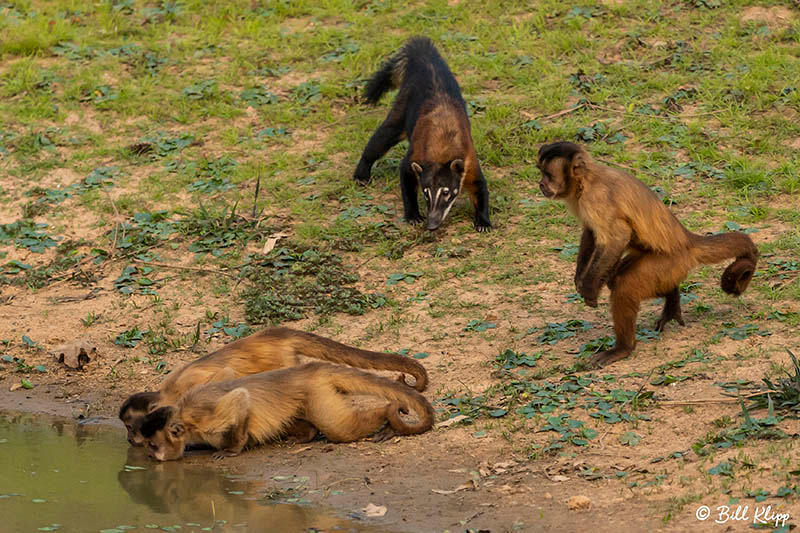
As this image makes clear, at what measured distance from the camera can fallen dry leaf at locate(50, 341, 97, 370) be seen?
9094 millimetres

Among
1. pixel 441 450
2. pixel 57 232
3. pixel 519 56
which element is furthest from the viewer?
pixel 519 56

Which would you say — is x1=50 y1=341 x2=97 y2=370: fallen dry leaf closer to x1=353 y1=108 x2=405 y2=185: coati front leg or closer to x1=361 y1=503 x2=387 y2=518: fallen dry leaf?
x1=361 y1=503 x2=387 y2=518: fallen dry leaf

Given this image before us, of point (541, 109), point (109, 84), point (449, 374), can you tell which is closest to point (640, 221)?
point (449, 374)

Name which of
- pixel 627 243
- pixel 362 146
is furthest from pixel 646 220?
pixel 362 146

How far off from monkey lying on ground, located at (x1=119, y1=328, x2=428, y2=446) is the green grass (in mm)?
584

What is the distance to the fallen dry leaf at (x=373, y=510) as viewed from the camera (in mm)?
6391

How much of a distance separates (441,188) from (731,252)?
3.97 m

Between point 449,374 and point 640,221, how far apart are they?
192 cm

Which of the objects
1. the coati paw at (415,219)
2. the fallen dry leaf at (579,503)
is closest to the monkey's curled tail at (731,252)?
the fallen dry leaf at (579,503)

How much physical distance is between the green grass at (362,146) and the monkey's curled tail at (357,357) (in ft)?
1.19

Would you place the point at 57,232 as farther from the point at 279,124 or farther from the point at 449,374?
the point at 449,374

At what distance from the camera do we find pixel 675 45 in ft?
45.9

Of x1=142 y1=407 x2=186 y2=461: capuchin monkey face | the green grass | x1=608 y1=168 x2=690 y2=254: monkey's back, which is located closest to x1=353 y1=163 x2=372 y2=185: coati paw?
the green grass

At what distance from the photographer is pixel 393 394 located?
743 centimetres
